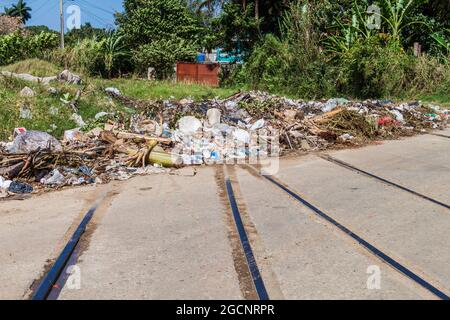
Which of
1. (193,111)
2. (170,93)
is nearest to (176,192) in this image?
(193,111)

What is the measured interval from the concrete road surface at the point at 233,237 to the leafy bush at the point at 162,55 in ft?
63.8

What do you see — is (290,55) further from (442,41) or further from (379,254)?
(379,254)

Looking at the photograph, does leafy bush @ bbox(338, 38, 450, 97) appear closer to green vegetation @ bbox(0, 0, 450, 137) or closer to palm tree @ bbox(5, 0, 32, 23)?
green vegetation @ bbox(0, 0, 450, 137)

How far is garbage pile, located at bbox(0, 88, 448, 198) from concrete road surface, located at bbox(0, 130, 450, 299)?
2.14 feet

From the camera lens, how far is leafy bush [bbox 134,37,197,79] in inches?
1021

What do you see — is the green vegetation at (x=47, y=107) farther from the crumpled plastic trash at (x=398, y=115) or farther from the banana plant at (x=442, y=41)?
the banana plant at (x=442, y=41)

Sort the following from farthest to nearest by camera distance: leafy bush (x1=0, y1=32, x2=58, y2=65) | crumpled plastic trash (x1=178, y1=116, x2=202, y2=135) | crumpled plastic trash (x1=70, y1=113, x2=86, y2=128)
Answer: leafy bush (x1=0, y1=32, x2=58, y2=65) < crumpled plastic trash (x1=70, y1=113, x2=86, y2=128) < crumpled plastic trash (x1=178, y1=116, x2=202, y2=135)

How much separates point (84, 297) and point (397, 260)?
2.48m

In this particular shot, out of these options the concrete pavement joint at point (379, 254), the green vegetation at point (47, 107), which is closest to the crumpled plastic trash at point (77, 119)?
the green vegetation at point (47, 107)

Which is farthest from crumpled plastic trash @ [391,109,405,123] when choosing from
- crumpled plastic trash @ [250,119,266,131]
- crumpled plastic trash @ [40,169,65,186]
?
crumpled plastic trash @ [40,169,65,186]

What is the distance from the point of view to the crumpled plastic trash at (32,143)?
7.93 meters

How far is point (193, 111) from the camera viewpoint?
11492 millimetres
